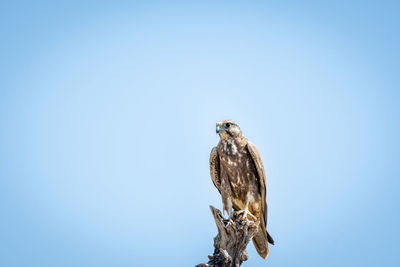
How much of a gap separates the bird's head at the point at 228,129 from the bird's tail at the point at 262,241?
2.11 meters

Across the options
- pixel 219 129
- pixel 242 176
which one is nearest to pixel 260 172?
pixel 242 176

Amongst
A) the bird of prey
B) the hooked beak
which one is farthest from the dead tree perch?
the hooked beak

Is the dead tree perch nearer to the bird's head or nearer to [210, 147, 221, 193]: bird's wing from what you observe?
[210, 147, 221, 193]: bird's wing

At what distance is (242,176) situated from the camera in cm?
1061

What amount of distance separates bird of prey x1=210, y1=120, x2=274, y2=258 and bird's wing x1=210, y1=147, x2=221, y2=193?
200 millimetres

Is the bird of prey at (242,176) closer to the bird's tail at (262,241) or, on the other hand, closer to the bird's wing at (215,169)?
the bird's tail at (262,241)

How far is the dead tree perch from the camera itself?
891 centimetres

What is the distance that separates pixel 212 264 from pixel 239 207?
7.85 ft

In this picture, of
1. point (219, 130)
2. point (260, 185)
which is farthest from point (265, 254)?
point (219, 130)

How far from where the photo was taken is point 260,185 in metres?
10.5

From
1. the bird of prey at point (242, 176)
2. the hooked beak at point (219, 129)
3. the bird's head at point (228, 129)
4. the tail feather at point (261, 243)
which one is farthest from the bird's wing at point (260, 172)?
the hooked beak at point (219, 129)

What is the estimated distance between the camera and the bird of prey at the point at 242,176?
1048 cm

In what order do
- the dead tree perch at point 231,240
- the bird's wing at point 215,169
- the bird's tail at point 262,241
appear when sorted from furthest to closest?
the bird's wing at point 215,169 → the bird's tail at point 262,241 → the dead tree perch at point 231,240

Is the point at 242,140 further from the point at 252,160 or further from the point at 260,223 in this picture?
the point at 260,223
